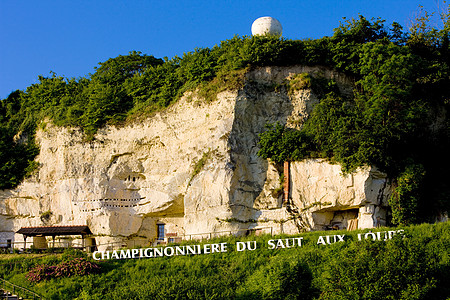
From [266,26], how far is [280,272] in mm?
22844

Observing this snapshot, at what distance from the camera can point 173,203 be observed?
47.1 meters

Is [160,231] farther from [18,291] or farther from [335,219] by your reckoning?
[18,291]

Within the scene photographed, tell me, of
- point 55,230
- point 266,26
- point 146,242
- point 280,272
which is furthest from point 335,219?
point 55,230

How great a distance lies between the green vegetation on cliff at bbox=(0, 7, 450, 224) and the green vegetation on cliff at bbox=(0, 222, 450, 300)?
5458 millimetres

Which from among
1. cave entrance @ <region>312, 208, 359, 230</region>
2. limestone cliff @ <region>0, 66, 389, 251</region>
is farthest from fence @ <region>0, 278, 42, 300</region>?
cave entrance @ <region>312, 208, 359, 230</region>

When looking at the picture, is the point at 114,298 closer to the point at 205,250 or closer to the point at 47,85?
the point at 205,250

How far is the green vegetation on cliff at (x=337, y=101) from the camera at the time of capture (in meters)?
42.2

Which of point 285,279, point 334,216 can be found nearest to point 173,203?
point 334,216

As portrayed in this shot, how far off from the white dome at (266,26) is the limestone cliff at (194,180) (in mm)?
4342

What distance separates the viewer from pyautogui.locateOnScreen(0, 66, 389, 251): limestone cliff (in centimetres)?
4331

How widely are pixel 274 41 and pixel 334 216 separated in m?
13.3

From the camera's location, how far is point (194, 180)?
4534 cm

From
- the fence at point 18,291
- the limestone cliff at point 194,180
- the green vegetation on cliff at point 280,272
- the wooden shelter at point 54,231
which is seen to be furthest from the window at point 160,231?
the fence at point 18,291

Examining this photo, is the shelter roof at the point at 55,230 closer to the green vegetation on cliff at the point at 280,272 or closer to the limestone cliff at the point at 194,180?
the limestone cliff at the point at 194,180
